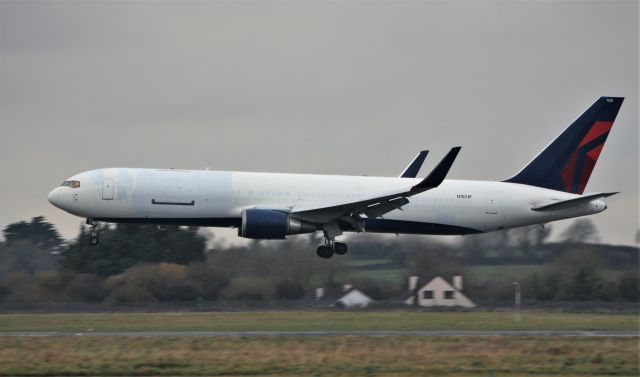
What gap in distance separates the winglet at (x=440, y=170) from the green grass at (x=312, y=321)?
5552mm

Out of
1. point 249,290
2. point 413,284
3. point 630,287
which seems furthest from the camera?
point 630,287

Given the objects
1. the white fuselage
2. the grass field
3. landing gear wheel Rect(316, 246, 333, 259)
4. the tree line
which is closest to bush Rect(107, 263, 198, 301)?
the tree line

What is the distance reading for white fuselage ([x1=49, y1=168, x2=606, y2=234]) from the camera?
41.0 meters

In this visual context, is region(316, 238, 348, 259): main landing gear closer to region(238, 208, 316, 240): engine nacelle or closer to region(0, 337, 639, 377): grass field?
region(238, 208, 316, 240): engine nacelle

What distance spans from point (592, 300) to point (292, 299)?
14687mm

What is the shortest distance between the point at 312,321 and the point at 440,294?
9.47 metres

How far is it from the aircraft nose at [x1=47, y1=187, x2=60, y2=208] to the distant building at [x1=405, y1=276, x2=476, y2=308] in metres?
16.6

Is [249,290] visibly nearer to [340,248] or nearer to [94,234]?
[340,248]

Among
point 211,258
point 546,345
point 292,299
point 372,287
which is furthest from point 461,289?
point 546,345

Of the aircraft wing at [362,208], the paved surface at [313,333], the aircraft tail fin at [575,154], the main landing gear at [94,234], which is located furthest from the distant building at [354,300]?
the main landing gear at [94,234]

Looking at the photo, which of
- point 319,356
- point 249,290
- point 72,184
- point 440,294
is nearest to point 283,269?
point 249,290

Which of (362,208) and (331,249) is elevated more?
(362,208)

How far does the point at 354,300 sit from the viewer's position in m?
48.2

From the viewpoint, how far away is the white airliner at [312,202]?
1613 inches
